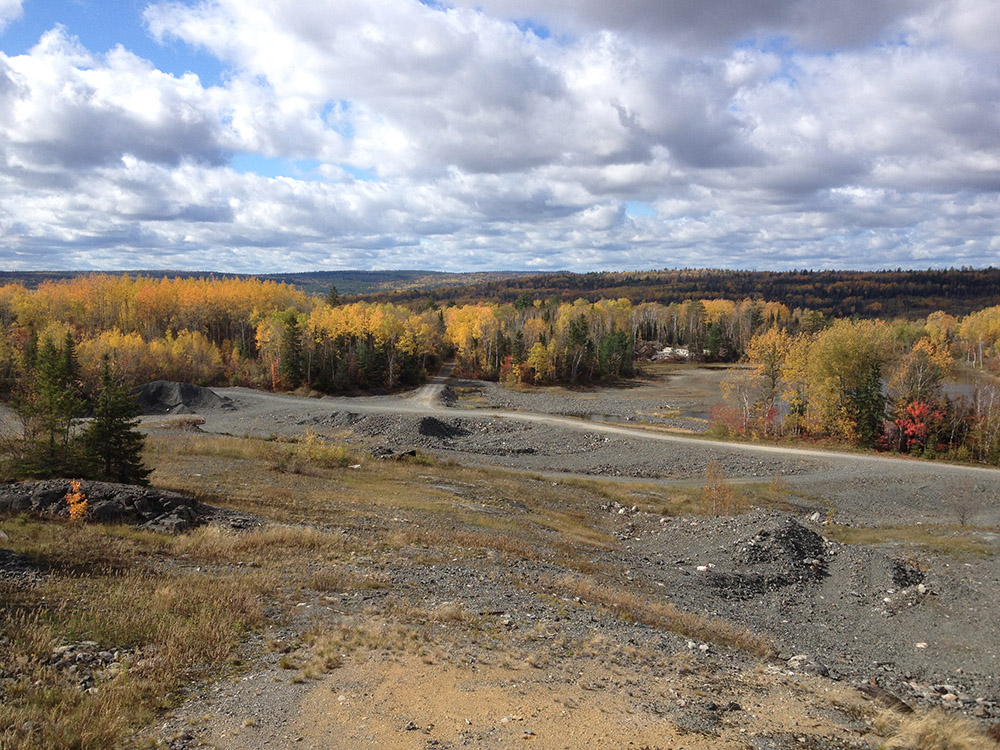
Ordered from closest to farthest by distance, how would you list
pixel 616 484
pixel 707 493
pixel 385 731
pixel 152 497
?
1. pixel 385 731
2. pixel 152 497
3. pixel 707 493
4. pixel 616 484

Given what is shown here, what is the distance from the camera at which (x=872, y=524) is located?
30859 mm

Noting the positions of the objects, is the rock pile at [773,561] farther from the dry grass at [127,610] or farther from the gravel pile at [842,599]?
the dry grass at [127,610]

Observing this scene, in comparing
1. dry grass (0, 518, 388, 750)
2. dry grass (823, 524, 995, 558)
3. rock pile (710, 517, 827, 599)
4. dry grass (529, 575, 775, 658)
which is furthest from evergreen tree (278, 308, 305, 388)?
dry grass (529, 575, 775, 658)

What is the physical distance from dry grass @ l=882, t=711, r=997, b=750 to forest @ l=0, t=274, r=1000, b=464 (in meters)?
24.2

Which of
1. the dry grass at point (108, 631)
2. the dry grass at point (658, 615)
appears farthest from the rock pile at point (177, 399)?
the dry grass at point (658, 615)

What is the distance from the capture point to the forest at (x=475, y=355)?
46.4 meters

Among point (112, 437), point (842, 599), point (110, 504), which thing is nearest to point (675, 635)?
point (842, 599)

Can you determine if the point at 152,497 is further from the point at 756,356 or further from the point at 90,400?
the point at 90,400

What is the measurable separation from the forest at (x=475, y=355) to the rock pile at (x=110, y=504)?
175 inches

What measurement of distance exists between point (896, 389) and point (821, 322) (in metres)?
92.0

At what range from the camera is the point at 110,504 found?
16.7 metres

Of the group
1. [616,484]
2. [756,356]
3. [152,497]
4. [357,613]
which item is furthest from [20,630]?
[756,356]

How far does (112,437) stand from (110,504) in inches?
219

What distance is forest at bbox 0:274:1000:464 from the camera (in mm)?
46438
